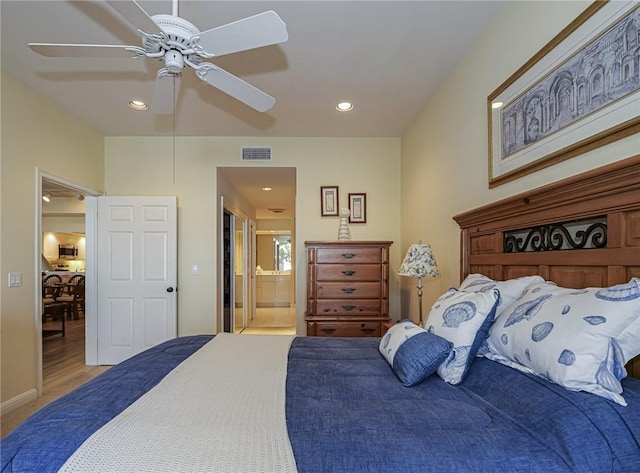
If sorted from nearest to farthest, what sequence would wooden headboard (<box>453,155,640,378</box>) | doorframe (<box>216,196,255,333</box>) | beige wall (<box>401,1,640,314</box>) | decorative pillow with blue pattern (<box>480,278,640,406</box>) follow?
decorative pillow with blue pattern (<box>480,278,640,406</box>) → wooden headboard (<box>453,155,640,378</box>) → beige wall (<box>401,1,640,314</box>) → doorframe (<box>216,196,255,333</box>)

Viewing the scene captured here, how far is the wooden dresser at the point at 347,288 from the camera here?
11.4 ft

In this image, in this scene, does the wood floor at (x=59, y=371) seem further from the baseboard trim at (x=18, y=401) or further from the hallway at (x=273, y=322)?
the hallway at (x=273, y=322)

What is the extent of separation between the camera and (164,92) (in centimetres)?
221

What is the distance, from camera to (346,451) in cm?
90

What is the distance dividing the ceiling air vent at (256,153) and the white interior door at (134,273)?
3.22 ft

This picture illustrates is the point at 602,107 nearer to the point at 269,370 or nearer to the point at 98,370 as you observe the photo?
Answer: the point at 269,370

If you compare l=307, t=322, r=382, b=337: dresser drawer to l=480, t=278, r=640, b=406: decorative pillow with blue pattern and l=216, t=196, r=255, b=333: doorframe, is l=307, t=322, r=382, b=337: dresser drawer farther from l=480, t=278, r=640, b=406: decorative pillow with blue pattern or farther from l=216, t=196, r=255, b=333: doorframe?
l=480, t=278, r=640, b=406: decorative pillow with blue pattern

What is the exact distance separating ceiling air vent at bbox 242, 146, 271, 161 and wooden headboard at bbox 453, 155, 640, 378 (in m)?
2.82

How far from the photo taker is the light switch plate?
9.21 ft

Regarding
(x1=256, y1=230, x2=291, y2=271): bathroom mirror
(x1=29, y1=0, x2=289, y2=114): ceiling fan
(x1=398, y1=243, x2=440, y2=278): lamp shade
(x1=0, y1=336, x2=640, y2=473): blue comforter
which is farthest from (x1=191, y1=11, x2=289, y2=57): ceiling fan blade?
(x1=256, y1=230, x2=291, y2=271): bathroom mirror

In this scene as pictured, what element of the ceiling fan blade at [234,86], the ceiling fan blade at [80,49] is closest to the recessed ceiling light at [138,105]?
the ceiling fan blade at [80,49]

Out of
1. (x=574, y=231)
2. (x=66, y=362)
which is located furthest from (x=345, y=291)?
(x=66, y=362)

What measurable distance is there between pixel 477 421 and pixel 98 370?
4162 mm

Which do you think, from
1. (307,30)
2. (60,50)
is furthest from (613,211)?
→ (60,50)
